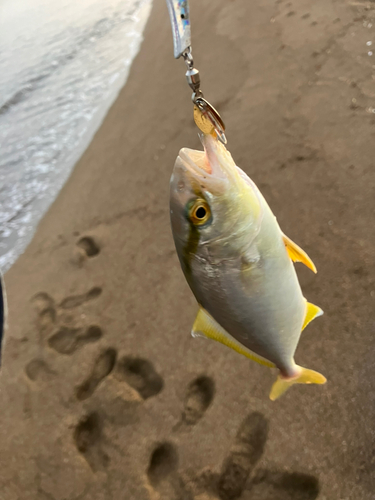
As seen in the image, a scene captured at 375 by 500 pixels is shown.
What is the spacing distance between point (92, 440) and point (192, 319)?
3.44ft

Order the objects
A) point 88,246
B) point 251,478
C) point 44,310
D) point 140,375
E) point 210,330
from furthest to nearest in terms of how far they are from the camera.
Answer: point 88,246, point 44,310, point 140,375, point 251,478, point 210,330

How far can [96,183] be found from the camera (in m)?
3.89

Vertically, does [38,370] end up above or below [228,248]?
below

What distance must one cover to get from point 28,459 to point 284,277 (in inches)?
86.5

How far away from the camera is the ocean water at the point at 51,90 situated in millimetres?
4387

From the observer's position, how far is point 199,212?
1.09 metres

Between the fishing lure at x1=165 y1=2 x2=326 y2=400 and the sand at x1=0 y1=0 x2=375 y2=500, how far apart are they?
96cm

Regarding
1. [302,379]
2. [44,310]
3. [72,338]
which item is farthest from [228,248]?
[44,310]

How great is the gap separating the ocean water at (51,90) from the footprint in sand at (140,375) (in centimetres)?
191

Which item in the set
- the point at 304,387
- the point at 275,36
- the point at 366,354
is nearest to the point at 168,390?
the point at 304,387

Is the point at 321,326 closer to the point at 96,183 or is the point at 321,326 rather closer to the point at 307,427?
the point at 307,427

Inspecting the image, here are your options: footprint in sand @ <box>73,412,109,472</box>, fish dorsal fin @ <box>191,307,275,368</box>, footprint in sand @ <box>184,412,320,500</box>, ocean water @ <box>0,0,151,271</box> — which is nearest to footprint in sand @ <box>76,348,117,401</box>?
footprint in sand @ <box>73,412,109,472</box>

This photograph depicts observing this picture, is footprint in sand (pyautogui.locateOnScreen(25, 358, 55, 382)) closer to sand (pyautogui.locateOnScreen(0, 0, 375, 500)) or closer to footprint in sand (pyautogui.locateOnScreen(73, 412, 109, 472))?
sand (pyautogui.locateOnScreen(0, 0, 375, 500))

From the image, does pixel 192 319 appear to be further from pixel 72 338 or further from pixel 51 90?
pixel 51 90
